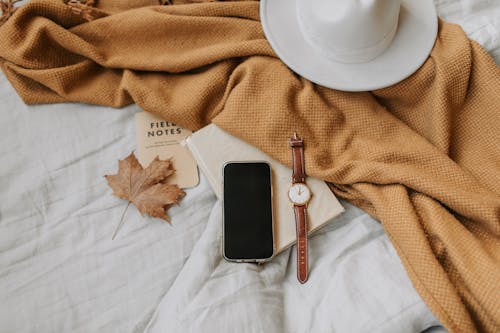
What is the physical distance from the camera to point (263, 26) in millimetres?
776

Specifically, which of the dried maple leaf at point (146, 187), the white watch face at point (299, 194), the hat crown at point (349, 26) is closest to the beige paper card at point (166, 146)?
the dried maple leaf at point (146, 187)

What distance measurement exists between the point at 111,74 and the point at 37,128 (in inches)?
6.6

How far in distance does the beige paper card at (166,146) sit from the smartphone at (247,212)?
0.08 metres

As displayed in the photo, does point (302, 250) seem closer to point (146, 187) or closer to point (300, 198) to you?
point (300, 198)

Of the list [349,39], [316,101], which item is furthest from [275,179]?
[349,39]

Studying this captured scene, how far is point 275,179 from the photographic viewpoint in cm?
76

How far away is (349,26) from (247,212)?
13.7 inches

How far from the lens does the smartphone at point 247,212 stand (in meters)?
0.72

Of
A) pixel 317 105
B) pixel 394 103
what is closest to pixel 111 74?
pixel 317 105

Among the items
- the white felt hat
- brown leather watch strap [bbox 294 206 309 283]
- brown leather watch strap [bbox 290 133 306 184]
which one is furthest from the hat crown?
brown leather watch strap [bbox 294 206 309 283]

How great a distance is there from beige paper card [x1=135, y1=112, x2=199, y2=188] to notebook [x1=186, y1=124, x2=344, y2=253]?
0.09 ft

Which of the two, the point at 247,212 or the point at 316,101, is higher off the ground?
the point at 316,101

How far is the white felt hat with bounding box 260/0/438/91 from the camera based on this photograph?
699mm

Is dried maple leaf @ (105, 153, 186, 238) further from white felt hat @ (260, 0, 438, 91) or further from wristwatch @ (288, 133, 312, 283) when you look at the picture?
white felt hat @ (260, 0, 438, 91)
